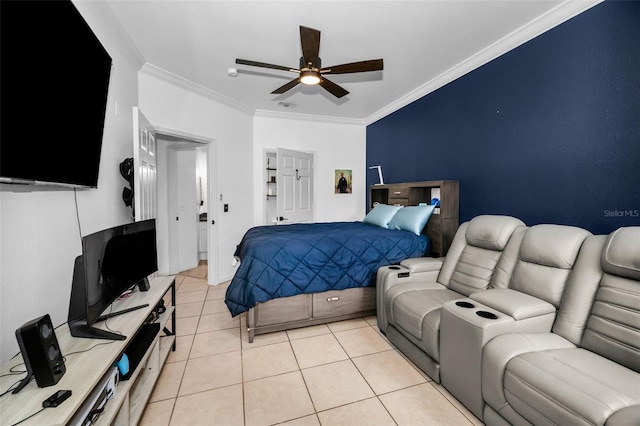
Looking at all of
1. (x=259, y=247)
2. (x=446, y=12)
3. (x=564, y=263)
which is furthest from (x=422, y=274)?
(x=446, y=12)

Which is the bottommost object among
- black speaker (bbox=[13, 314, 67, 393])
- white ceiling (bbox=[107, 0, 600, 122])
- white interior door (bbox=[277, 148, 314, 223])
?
black speaker (bbox=[13, 314, 67, 393])

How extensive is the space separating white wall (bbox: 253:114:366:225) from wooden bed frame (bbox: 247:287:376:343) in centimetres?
236

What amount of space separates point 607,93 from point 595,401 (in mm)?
2031

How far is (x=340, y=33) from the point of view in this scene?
96.9 inches

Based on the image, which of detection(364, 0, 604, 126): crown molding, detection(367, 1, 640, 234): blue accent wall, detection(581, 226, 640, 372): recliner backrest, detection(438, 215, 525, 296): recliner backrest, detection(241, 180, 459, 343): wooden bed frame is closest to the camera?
detection(581, 226, 640, 372): recliner backrest

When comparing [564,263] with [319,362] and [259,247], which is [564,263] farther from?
[259,247]

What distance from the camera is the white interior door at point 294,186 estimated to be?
14.4ft

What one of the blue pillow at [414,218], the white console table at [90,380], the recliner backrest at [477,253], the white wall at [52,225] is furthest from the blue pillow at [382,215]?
the white wall at [52,225]

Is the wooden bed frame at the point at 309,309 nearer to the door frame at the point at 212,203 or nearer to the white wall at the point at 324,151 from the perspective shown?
the door frame at the point at 212,203

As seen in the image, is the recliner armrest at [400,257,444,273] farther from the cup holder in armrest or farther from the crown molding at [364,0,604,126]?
the crown molding at [364,0,604,126]

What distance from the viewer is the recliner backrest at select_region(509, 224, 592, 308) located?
5.61 feet

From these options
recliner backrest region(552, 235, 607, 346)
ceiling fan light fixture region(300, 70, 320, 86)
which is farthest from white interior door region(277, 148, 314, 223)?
recliner backrest region(552, 235, 607, 346)

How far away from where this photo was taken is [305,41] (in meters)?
2.05

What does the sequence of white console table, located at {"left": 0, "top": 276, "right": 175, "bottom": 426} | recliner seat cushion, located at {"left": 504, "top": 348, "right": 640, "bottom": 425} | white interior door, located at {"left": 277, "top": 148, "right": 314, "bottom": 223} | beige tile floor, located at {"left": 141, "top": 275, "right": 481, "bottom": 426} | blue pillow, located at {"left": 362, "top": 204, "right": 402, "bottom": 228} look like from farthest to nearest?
white interior door, located at {"left": 277, "top": 148, "right": 314, "bottom": 223}, blue pillow, located at {"left": 362, "top": 204, "right": 402, "bottom": 228}, beige tile floor, located at {"left": 141, "top": 275, "right": 481, "bottom": 426}, recliner seat cushion, located at {"left": 504, "top": 348, "right": 640, "bottom": 425}, white console table, located at {"left": 0, "top": 276, "right": 175, "bottom": 426}
